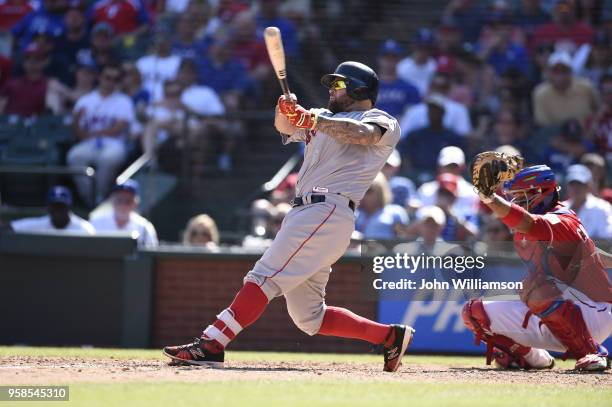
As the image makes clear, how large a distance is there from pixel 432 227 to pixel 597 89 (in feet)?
12.1

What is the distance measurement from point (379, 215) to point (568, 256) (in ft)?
12.3

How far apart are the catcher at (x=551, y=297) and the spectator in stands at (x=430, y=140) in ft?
15.9

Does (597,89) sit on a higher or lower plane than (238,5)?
lower

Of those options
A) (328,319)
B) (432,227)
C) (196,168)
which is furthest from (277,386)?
(196,168)

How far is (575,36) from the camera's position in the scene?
12742 millimetres

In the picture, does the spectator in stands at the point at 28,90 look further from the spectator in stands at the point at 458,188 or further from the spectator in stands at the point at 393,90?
the spectator in stands at the point at 458,188

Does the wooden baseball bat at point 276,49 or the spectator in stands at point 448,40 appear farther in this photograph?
the spectator in stands at point 448,40

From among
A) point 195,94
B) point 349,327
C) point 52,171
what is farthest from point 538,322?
point 195,94

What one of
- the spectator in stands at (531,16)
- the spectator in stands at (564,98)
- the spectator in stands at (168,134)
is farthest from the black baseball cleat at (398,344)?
the spectator in stands at (531,16)

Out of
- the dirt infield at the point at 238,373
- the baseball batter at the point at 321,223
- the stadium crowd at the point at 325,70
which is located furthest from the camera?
the stadium crowd at the point at 325,70

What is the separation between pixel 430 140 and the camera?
11.8m

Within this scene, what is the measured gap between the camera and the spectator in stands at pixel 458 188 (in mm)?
10516

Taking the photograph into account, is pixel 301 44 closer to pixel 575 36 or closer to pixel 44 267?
pixel 575 36

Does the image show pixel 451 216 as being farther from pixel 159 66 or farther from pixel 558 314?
pixel 159 66
